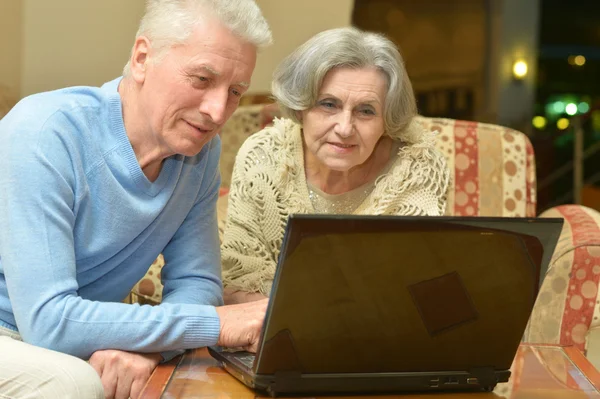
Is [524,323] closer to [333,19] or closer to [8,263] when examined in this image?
[8,263]

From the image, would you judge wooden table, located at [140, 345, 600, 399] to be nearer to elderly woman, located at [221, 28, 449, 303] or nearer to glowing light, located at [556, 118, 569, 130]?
elderly woman, located at [221, 28, 449, 303]

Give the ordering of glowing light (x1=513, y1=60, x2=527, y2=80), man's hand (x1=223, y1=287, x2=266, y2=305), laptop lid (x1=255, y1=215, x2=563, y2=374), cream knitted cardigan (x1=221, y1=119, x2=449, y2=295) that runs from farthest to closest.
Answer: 1. glowing light (x1=513, y1=60, x2=527, y2=80)
2. cream knitted cardigan (x1=221, y1=119, x2=449, y2=295)
3. man's hand (x1=223, y1=287, x2=266, y2=305)
4. laptop lid (x1=255, y1=215, x2=563, y2=374)

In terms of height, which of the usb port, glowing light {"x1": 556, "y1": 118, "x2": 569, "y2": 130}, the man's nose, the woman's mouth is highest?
the man's nose

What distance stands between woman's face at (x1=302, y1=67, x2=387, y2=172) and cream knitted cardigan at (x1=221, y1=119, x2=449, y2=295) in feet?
0.36

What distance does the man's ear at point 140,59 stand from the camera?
1468 mm

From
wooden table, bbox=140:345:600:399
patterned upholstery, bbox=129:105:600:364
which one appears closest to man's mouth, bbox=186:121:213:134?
wooden table, bbox=140:345:600:399

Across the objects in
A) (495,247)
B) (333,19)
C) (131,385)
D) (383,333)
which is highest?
(333,19)

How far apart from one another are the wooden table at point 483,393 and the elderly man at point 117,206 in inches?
1.7

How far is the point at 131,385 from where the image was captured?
1.35 meters

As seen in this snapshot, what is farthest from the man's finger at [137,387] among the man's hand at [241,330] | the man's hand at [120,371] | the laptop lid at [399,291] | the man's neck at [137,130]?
the man's neck at [137,130]

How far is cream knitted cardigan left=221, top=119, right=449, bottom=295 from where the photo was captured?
2.07m

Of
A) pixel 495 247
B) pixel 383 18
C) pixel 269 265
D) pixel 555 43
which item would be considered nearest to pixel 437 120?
pixel 269 265

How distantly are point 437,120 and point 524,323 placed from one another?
152 cm

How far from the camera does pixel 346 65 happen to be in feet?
6.63
